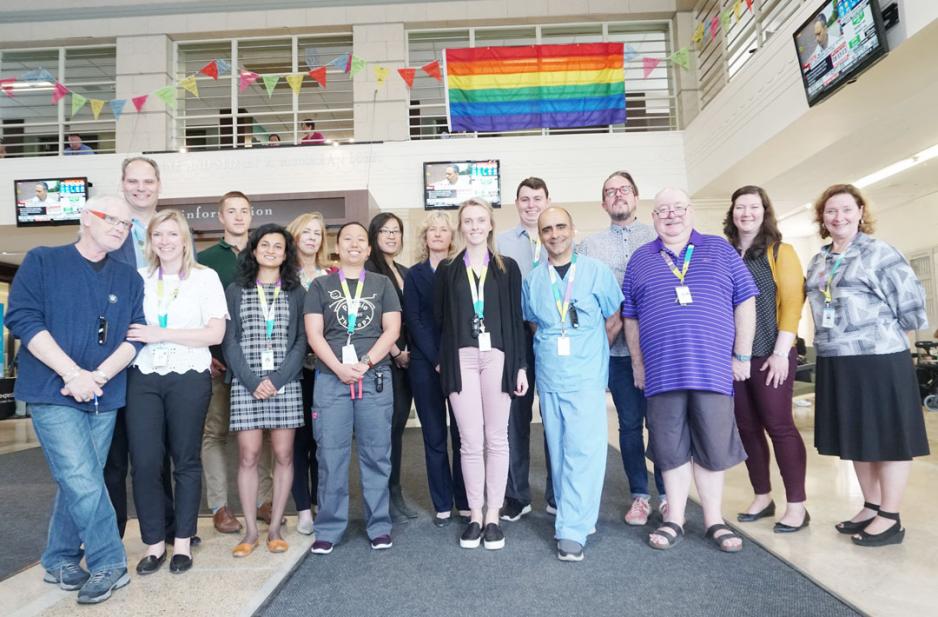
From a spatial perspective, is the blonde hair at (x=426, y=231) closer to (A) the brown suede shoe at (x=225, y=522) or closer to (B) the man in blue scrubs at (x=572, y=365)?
(B) the man in blue scrubs at (x=572, y=365)

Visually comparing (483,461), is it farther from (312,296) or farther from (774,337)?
(774,337)

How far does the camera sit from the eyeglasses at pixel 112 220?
2139mm

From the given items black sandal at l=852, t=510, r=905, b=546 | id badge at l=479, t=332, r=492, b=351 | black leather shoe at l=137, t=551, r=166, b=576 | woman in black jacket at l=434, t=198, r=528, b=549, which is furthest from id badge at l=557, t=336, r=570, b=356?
black leather shoe at l=137, t=551, r=166, b=576

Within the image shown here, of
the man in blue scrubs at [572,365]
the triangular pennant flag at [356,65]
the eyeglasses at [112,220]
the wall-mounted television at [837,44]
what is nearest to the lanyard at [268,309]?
the eyeglasses at [112,220]

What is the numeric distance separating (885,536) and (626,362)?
1287mm

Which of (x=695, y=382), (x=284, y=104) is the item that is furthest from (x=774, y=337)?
(x=284, y=104)

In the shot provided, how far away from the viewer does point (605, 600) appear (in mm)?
1990

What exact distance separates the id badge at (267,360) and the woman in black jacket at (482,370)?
0.74 m

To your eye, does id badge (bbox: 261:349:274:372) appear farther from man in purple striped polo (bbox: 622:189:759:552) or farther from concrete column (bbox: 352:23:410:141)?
concrete column (bbox: 352:23:410:141)

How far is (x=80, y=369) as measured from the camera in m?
2.06

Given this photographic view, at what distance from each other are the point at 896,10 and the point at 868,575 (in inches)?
139

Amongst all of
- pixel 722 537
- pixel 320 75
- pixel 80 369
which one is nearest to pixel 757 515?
pixel 722 537

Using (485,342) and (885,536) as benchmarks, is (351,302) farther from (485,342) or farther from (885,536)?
(885,536)

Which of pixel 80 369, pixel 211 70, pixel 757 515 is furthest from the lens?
pixel 211 70
